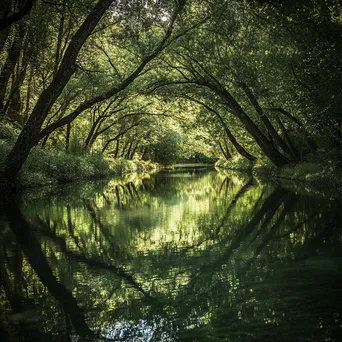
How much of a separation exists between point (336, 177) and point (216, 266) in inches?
514

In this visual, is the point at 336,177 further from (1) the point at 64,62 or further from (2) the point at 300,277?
(2) the point at 300,277

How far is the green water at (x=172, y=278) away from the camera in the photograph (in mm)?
3973

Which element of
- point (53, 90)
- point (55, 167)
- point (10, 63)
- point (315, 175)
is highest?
point (10, 63)

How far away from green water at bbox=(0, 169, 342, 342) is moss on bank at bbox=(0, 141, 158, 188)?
8.97 meters

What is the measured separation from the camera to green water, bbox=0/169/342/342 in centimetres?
397

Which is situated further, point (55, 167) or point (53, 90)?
point (55, 167)

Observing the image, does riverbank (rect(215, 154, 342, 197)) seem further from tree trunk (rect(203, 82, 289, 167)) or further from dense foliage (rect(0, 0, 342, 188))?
tree trunk (rect(203, 82, 289, 167))

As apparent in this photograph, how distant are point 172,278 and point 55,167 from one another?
1969 centimetres

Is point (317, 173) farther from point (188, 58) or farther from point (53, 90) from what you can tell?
point (53, 90)

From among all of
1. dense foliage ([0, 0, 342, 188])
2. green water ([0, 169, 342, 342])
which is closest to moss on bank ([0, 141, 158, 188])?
dense foliage ([0, 0, 342, 188])

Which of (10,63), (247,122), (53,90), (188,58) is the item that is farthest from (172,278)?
(247,122)

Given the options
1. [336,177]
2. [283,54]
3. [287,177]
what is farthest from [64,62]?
[287,177]

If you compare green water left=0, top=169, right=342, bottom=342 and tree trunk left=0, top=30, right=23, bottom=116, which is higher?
tree trunk left=0, top=30, right=23, bottom=116

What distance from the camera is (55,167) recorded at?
2412 centimetres
